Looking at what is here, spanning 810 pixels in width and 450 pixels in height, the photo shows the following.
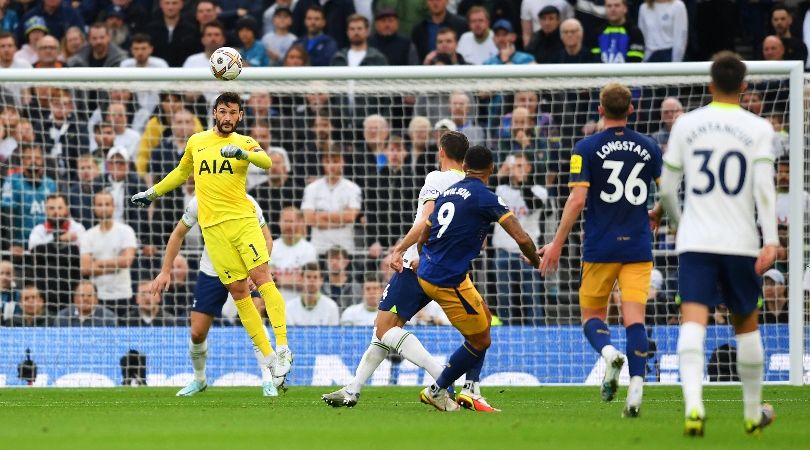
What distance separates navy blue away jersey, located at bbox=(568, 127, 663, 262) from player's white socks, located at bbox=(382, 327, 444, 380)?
1912 millimetres

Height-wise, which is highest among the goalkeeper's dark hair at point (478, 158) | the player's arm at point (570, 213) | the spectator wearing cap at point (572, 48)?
the spectator wearing cap at point (572, 48)

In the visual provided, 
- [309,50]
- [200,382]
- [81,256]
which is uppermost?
[309,50]

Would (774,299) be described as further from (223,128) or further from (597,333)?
(223,128)

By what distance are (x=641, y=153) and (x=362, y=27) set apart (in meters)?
9.79

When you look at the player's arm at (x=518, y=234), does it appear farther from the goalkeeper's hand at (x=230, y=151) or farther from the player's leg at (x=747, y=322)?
the goalkeeper's hand at (x=230, y=151)

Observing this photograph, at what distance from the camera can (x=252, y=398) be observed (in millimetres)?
13508

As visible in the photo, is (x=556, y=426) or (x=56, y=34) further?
(x=56, y=34)

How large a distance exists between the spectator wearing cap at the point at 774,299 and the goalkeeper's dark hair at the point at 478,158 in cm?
610

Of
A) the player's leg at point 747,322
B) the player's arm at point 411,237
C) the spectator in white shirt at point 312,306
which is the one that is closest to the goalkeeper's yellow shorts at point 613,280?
the player's arm at point 411,237

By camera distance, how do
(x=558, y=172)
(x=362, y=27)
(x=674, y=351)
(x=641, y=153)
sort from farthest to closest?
(x=362, y=27), (x=558, y=172), (x=674, y=351), (x=641, y=153)

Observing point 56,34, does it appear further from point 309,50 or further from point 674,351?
point 674,351

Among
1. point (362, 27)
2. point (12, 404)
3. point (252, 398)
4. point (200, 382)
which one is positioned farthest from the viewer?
point (362, 27)

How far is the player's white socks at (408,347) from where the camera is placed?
11.6 m

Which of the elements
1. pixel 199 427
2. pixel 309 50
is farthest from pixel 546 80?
pixel 199 427
